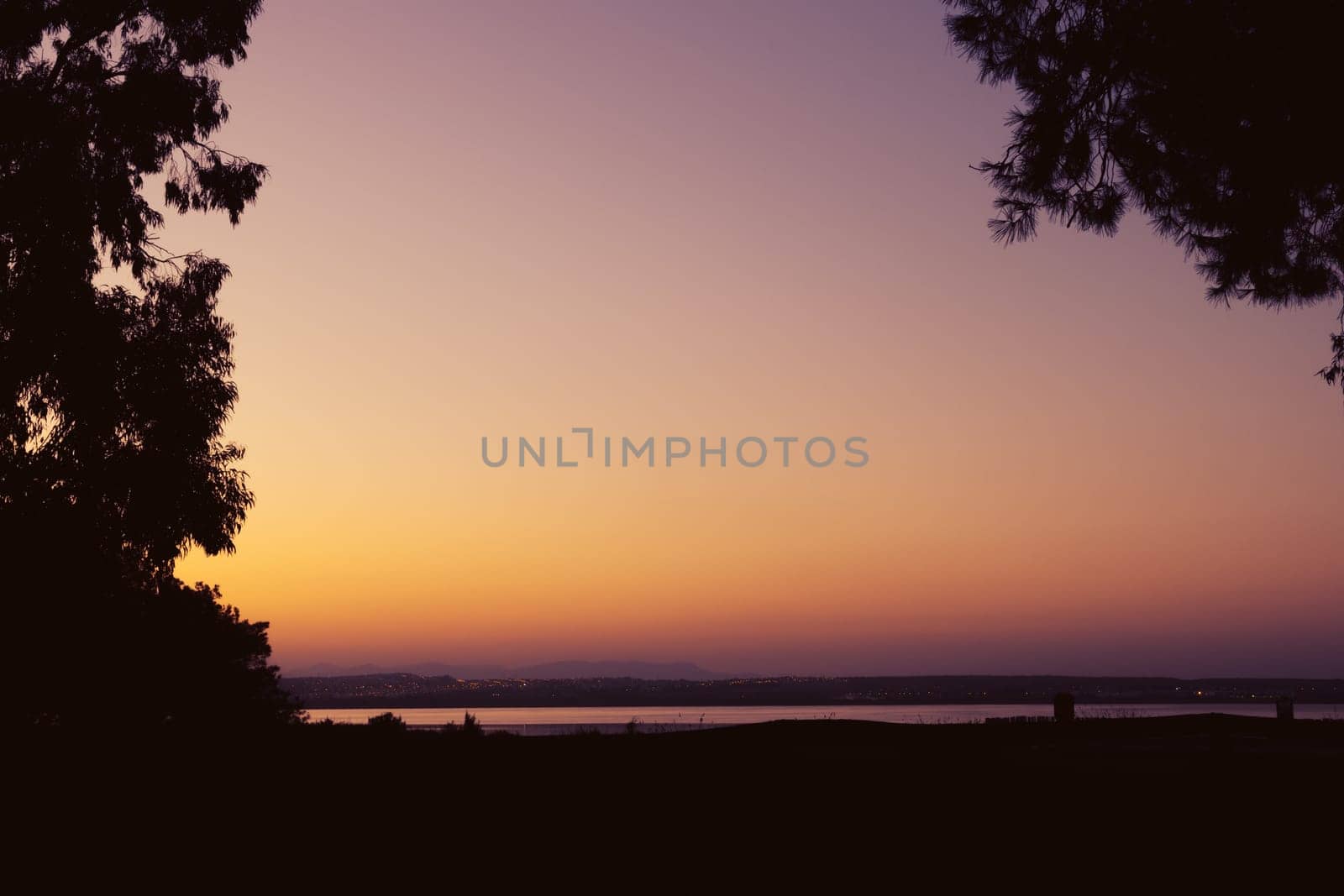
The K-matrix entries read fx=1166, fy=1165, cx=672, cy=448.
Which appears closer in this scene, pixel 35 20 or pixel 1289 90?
pixel 1289 90

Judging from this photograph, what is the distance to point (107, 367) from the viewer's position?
22.0m

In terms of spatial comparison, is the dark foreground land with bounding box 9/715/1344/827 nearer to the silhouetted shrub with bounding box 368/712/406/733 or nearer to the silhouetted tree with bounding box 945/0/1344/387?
the silhouetted shrub with bounding box 368/712/406/733

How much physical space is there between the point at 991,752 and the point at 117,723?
56.1 ft

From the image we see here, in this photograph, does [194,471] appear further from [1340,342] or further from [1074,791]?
[1340,342]

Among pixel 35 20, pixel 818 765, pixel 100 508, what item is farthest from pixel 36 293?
pixel 818 765

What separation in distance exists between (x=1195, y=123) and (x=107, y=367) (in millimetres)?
18971

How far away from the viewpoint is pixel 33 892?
850cm

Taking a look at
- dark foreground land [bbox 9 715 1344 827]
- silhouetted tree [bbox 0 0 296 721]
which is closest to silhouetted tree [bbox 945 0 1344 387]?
dark foreground land [bbox 9 715 1344 827]

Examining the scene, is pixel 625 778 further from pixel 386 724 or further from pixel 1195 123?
pixel 1195 123

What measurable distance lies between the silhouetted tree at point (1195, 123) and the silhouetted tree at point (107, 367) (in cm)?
1614

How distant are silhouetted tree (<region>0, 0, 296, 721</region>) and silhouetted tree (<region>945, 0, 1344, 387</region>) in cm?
1614

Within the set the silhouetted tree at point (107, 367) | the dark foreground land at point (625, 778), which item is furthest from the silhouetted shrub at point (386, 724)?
the silhouetted tree at point (107, 367)

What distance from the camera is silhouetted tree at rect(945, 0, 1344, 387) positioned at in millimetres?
14469

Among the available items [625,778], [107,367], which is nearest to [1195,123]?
[625,778]
